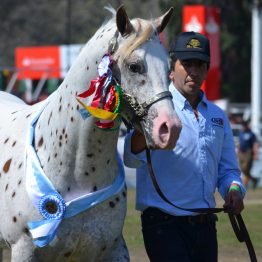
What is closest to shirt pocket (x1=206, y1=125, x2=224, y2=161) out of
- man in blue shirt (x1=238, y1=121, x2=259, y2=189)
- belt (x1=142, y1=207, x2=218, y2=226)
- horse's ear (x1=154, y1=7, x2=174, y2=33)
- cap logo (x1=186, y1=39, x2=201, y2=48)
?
belt (x1=142, y1=207, x2=218, y2=226)

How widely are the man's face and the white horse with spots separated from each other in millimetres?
488

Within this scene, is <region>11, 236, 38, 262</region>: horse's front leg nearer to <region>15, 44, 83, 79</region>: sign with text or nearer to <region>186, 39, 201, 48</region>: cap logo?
<region>186, 39, 201, 48</region>: cap logo

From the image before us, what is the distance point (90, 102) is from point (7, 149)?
0.87m

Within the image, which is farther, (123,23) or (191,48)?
(191,48)

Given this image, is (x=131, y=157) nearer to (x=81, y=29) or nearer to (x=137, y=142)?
(x=137, y=142)

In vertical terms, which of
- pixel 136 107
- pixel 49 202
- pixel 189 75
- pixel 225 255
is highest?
pixel 189 75

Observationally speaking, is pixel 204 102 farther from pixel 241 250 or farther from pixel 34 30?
pixel 34 30

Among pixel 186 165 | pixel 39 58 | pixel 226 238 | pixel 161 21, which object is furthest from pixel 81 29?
pixel 161 21

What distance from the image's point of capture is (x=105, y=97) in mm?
5238

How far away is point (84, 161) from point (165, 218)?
666mm

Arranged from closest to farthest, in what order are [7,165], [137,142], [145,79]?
[145,79]
[137,142]
[7,165]

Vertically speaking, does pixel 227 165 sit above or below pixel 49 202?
above

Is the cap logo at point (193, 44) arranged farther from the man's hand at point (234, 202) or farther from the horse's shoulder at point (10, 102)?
the horse's shoulder at point (10, 102)

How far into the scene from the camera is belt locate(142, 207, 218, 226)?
18.8 feet
